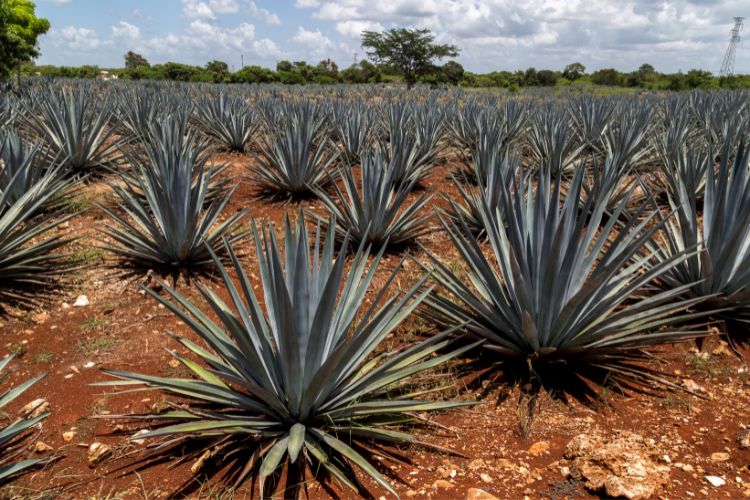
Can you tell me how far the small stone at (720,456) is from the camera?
206 centimetres

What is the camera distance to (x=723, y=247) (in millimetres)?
3066

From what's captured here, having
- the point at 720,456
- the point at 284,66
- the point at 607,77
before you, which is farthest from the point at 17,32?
the point at 607,77

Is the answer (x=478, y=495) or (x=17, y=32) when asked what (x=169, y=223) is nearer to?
(x=478, y=495)

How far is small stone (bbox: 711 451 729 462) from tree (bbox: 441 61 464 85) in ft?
138

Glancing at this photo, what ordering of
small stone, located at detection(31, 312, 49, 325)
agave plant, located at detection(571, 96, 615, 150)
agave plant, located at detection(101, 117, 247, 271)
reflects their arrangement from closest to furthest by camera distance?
small stone, located at detection(31, 312, 49, 325) → agave plant, located at detection(101, 117, 247, 271) → agave plant, located at detection(571, 96, 615, 150)

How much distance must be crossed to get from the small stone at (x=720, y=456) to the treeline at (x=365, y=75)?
3608 cm

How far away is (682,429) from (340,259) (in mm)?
1776

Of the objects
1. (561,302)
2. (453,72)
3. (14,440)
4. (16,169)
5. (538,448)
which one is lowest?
(14,440)

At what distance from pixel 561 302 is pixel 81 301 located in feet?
10.9

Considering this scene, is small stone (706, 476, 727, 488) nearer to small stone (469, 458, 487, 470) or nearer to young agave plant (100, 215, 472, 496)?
small stone (469, 458, 487, 470)

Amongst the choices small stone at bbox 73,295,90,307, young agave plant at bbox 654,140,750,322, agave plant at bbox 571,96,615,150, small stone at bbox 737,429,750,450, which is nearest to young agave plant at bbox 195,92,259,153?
small stone at bbox 73,295,90,307

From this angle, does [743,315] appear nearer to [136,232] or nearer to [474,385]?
[474,385]

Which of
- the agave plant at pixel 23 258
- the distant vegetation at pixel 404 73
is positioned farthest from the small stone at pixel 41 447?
the distant vegetation at pixel 404 73

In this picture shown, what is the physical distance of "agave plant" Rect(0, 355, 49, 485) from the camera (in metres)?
1.94
